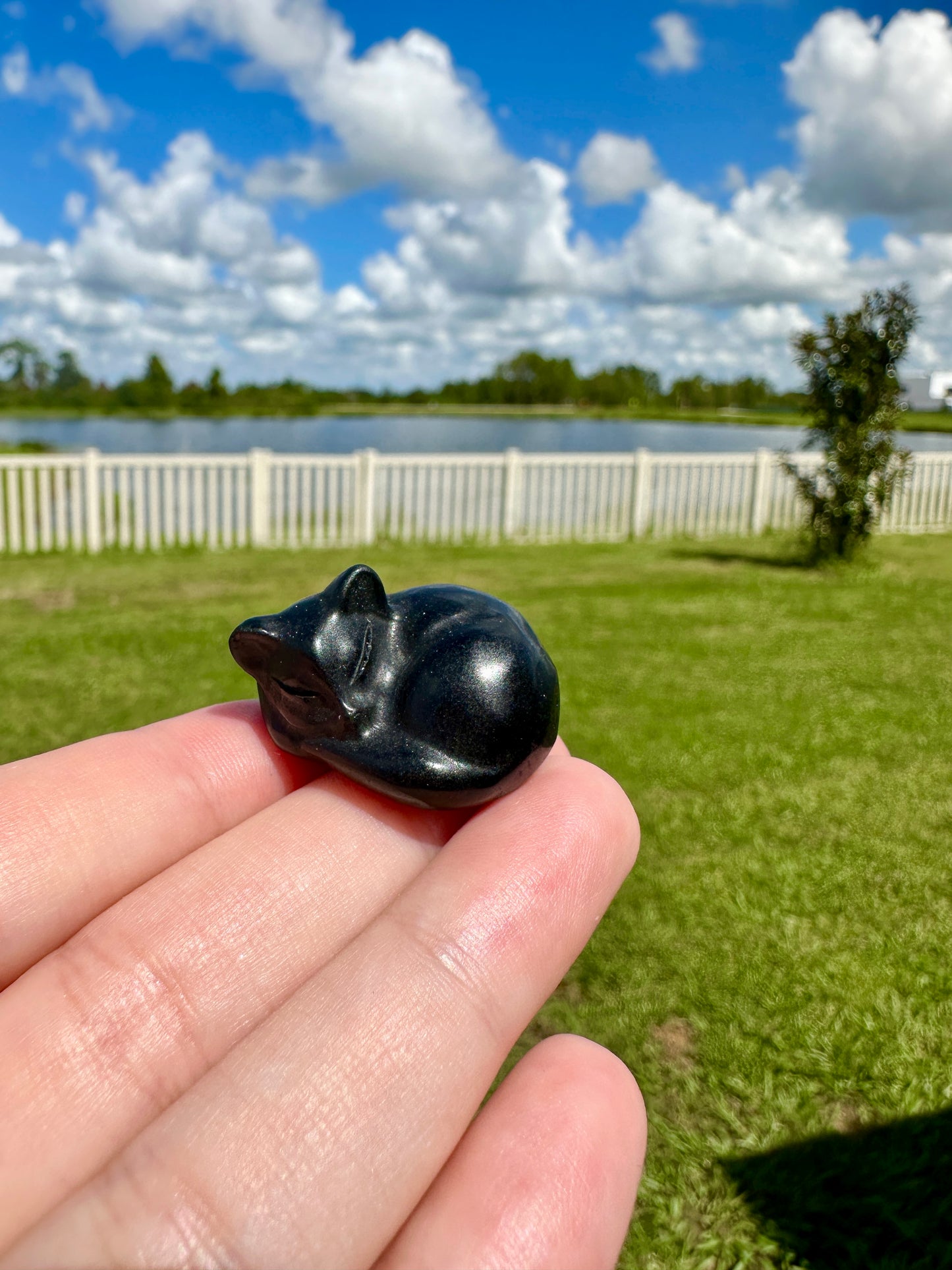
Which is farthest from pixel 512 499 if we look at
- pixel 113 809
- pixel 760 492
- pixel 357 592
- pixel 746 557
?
pixel 113 809

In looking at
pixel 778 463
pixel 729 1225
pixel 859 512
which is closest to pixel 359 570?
pixel 729 1225

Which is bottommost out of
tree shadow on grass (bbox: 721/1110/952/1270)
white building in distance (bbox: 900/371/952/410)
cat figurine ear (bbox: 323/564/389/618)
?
tree shadow on grass (bbox: 721/1110/952/1270)

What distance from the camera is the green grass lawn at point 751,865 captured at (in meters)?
2.20

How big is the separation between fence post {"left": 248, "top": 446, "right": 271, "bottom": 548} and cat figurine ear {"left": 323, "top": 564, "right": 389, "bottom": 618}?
35.8 feet

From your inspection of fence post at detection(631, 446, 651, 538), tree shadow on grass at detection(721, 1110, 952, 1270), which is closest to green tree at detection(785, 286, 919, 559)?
fence post at detection(631, 446, 651, 538)

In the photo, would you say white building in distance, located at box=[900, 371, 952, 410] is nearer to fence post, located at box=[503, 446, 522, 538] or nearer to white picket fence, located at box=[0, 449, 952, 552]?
white picket fence, located at box=[0, 449, 952, 552]

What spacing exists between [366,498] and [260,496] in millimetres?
1543

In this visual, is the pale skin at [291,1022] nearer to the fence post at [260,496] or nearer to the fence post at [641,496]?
the fence post at [260,496]

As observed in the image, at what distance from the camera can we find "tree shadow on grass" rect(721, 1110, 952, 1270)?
2.03 meters

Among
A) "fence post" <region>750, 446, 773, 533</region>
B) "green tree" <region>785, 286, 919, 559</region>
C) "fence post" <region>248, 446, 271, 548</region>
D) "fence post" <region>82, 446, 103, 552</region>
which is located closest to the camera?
"green tree" <region>785, 286, 919, 559</region>

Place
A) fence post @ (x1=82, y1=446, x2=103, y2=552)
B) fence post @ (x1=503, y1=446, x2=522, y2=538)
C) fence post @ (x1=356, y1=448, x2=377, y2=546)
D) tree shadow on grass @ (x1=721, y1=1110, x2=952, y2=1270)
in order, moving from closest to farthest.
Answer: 1. tree shadow on grass @ (x1=721, y1=1110, x2=952, y2=1270)
2. fence post @ (x1=82, y1=446, x2=103, y2=552)
3. fence post @ (x1=356, y1=448, x2=377, y2=546)
4. fence post @ (x1=503, y1=446, x2=522, y2=538)

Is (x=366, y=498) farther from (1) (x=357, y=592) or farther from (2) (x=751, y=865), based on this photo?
(1) (x=357, y=592)

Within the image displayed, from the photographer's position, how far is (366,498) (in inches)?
509

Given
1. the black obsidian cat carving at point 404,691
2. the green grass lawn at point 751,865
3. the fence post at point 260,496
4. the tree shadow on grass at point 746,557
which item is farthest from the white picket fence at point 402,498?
the black obsidian cat carving at point 404,691
